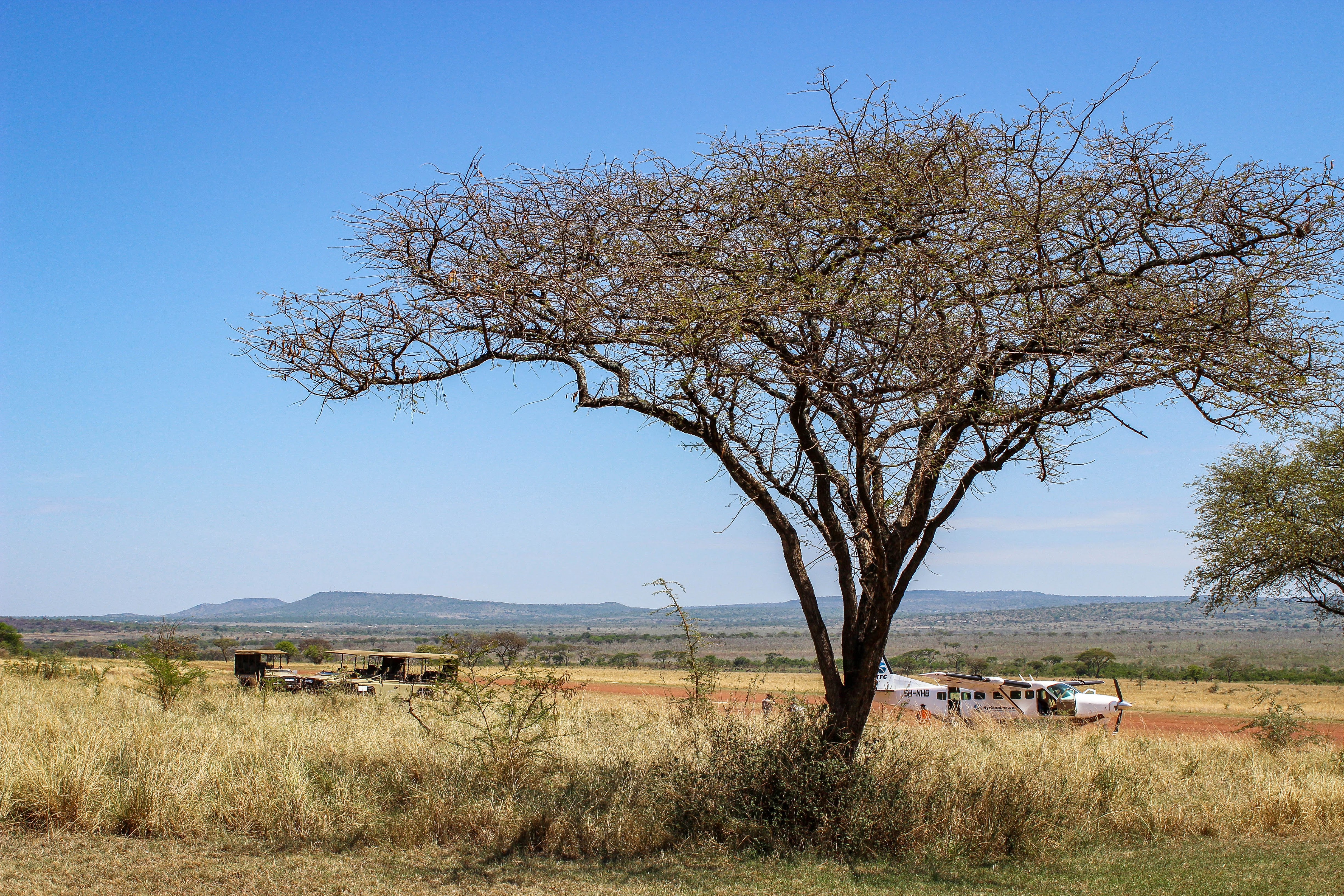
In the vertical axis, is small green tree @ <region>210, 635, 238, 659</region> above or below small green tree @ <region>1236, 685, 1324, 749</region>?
below

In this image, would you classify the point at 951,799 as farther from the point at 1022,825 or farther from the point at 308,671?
the point at 308,671

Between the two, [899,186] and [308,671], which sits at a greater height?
[899,186]

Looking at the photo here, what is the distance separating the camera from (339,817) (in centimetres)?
848

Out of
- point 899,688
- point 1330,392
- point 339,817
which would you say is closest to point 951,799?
point 1330,392

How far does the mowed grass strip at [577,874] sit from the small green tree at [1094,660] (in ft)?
181

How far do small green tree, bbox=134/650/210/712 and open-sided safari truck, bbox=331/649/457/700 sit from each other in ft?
13.0

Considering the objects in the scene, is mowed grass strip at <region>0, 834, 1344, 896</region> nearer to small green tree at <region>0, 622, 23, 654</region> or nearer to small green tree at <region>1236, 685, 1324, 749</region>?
small green tree at <region>1236, 685, 1324, 749</region>

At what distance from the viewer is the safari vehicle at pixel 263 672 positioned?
25516 millimetres

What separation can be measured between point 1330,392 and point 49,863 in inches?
440

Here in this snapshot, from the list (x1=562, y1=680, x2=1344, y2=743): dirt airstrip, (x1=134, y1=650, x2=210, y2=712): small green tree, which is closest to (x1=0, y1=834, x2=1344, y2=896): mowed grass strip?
(x1=562, y1=680, x2=1344, y2=743): dirt airstrip

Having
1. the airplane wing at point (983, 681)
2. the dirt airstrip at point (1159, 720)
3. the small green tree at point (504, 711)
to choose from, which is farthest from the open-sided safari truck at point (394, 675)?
the airplane wing at point (983, 681)

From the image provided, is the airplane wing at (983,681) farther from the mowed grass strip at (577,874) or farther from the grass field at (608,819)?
the mowed grass strip at (577,874)

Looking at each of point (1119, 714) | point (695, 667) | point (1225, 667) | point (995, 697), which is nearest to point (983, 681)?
point (995, 697)

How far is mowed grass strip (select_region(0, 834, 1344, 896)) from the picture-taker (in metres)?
6.70
